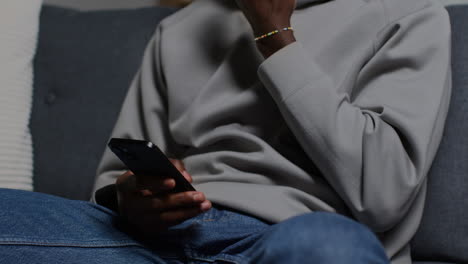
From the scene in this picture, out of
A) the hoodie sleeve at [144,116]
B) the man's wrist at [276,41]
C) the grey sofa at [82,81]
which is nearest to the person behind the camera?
the man's wrist at [276,41]

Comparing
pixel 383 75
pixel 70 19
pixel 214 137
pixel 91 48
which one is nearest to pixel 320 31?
pixel 383 75

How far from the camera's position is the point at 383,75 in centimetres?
81

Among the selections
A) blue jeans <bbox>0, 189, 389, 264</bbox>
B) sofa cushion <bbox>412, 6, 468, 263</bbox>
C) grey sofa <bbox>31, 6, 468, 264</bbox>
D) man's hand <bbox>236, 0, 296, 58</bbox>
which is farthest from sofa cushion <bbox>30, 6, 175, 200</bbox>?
sofa cushion <bbox>412, 6, 468, 263</bbox>

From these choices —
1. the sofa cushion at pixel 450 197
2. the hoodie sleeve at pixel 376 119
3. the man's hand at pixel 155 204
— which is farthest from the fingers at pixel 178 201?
the sofa cushion at pixel 450 197

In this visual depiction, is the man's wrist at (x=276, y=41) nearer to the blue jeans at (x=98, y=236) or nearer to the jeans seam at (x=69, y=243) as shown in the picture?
the blue jeans at (x=98, y=236)

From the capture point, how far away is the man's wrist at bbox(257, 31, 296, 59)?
79 centimetres

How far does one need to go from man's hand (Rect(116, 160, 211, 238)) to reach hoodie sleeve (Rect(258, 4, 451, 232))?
0.66 ft

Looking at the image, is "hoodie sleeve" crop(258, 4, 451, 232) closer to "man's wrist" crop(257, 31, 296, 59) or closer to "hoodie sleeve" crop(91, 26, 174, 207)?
"man's wrist" crop(257, 31, 296, 59)

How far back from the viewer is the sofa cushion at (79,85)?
1132mm

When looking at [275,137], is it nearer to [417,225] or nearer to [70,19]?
[417,225]

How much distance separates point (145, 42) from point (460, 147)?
2.56ft

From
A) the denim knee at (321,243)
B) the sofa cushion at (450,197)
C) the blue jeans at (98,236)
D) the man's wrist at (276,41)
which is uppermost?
the man's wrist at (276,41)

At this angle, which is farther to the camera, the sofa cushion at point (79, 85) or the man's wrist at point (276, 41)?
the sofa cushion at point (79, 85)

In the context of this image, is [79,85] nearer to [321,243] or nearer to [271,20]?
[271,20]
